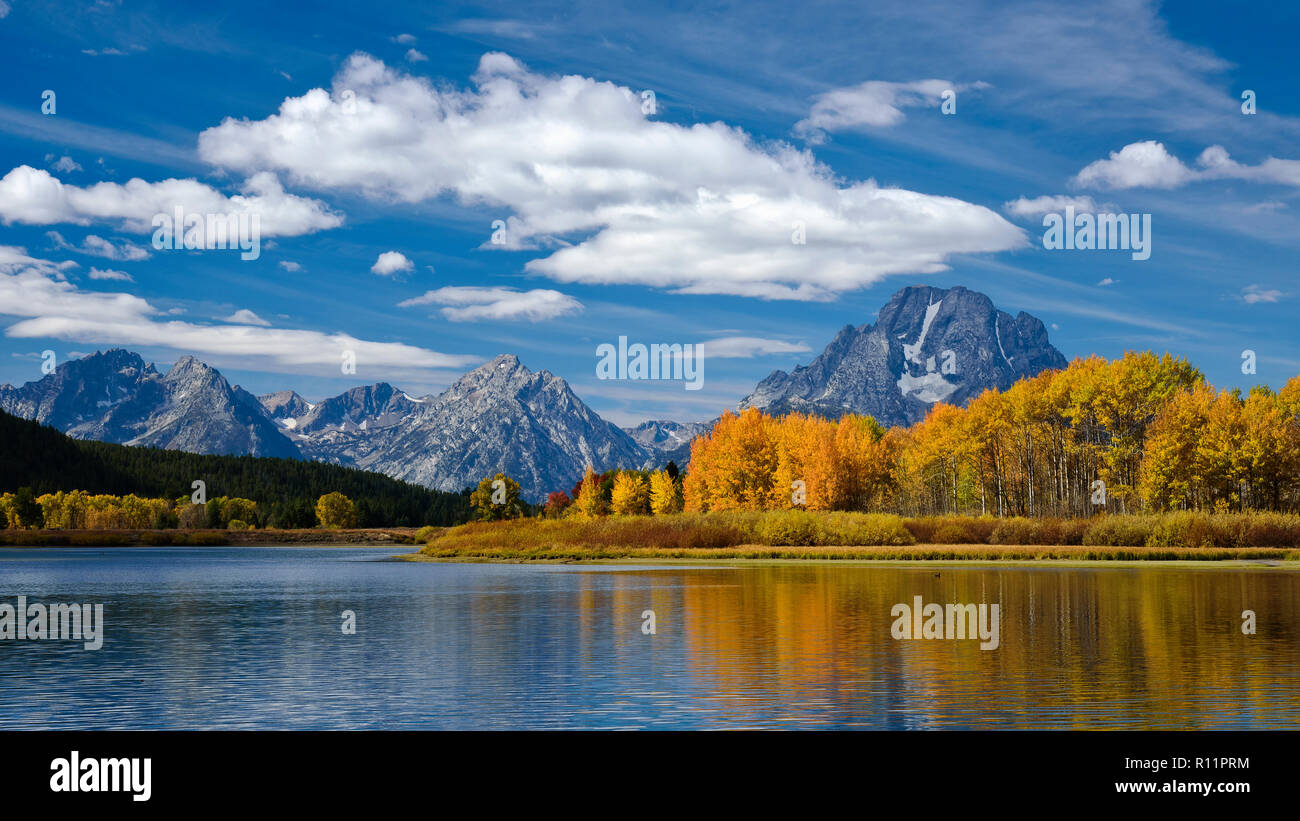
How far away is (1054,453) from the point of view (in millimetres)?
117812

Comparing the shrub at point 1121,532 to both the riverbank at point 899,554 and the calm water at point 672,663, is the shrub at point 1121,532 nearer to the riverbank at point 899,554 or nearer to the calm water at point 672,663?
the riverbank at point 899,554

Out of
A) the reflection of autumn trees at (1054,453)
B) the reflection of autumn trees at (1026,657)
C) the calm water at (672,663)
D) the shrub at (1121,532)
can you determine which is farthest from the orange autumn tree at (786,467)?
the reflection of autumn trees at (1026,657)

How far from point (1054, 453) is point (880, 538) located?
38.3 m

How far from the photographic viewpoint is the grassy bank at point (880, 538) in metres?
79.1

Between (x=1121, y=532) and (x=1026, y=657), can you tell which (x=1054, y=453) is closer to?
(x=1121, y=532)

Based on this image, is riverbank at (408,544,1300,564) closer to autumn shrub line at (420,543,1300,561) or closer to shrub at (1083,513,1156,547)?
autumn shrub line at (420,543,1300,561)

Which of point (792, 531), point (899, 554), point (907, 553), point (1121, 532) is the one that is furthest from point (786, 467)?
point (1121, 532)

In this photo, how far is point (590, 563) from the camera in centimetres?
9031

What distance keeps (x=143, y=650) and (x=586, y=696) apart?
17064mm

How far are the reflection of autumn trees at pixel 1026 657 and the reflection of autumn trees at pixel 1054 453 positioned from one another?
158ft

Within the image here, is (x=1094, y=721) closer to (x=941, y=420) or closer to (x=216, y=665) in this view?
(x=216, y=665)
